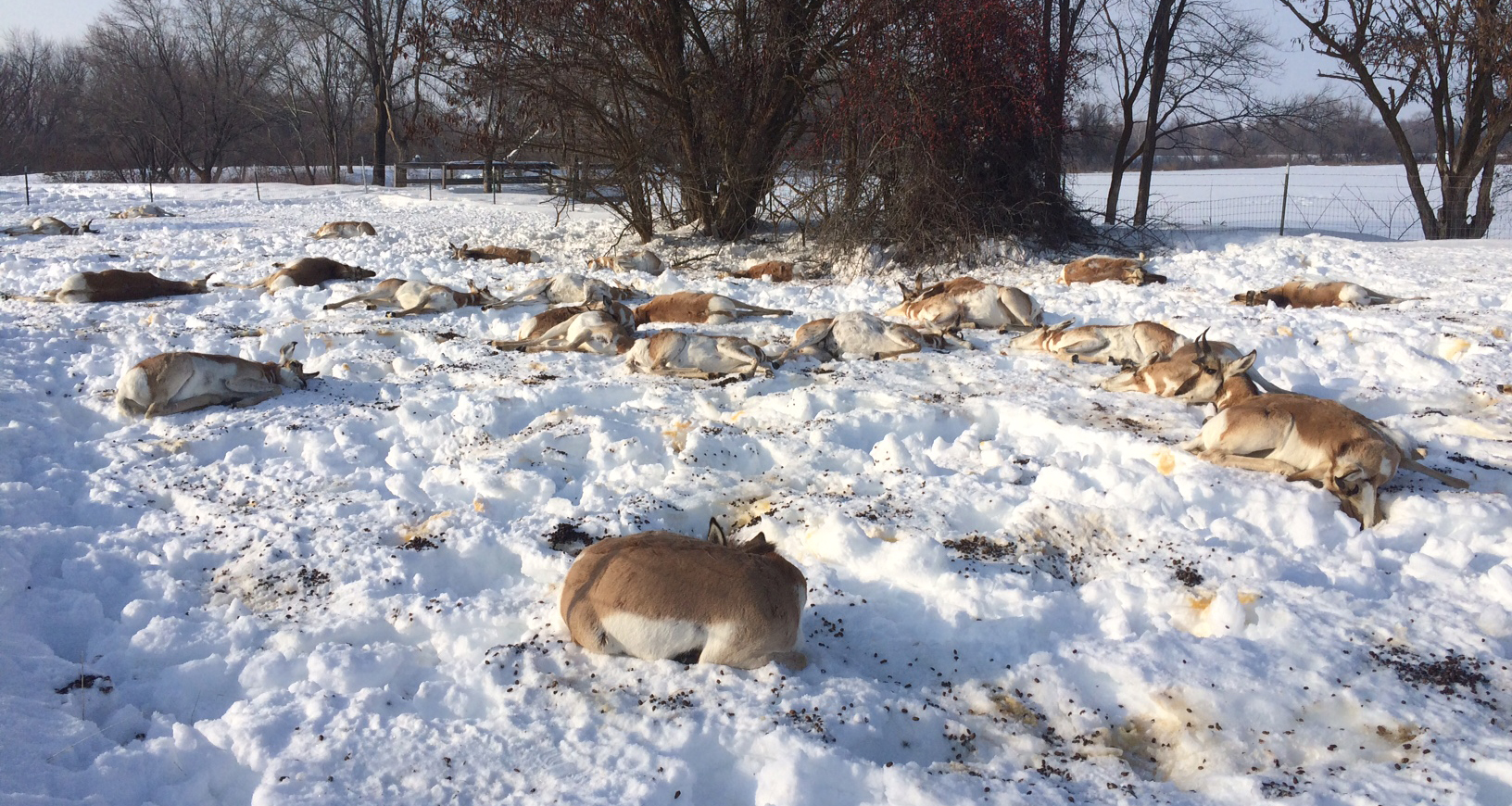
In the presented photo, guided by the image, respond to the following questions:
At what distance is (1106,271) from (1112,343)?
422 centimetres

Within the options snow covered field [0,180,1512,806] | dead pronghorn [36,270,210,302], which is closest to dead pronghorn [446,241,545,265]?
dead pronghorn [36,270,210,302]

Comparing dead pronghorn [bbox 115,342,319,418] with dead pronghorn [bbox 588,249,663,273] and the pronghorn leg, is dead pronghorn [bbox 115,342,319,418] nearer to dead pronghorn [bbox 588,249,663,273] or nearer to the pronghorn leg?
the pronghorn leg

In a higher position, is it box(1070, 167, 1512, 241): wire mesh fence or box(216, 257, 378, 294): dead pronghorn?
box(1070, 167, 1512, 241): wire mesh fence

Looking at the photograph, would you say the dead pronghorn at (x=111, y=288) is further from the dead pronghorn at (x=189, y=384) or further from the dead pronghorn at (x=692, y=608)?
the dead pronghorn at (x=692, y=608)

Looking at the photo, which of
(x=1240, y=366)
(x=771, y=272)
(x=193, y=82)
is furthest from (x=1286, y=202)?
(x=193, y=82)

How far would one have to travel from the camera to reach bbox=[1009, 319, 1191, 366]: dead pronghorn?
781 centimetres

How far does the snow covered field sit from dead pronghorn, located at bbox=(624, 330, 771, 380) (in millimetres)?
280

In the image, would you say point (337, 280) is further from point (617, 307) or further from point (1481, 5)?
point (1481, 5)

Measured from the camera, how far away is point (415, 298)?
32.5 feet

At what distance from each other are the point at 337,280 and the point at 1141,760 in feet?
35.5

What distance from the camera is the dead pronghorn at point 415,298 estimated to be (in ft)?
32.3

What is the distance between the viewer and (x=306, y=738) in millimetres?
3150

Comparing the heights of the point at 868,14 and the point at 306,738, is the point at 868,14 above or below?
above

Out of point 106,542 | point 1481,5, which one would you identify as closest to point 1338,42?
point 1481,5
